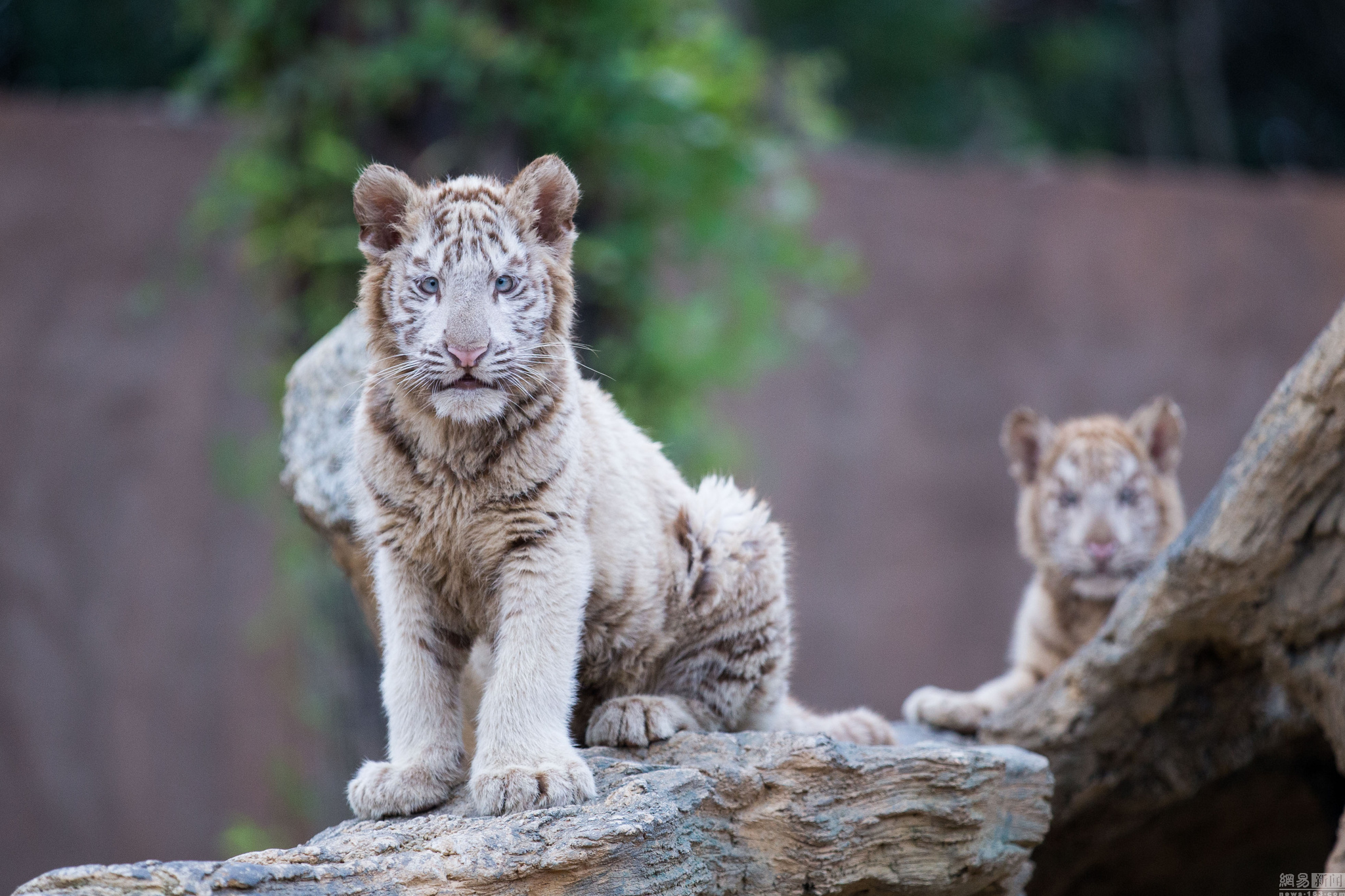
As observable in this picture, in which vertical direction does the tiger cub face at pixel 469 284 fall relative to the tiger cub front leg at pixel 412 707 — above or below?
above

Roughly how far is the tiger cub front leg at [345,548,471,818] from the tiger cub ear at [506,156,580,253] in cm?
111

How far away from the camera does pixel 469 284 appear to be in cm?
389

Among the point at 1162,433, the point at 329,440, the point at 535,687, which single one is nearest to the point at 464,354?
the point at 535,687

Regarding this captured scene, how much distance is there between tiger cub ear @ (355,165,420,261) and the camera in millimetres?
4031

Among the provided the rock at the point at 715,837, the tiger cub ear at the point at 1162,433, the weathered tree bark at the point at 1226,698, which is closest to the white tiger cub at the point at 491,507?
the rock at the point at 715,837

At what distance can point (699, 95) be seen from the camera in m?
7.24

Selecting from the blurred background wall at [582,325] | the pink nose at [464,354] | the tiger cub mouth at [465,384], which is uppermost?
the blurred background wall at [582,325]

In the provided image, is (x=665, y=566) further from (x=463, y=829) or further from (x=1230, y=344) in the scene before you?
(x=1230, y=344)

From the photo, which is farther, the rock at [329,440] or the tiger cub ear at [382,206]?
the rock at [329,440]

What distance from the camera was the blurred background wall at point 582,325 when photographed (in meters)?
7.08

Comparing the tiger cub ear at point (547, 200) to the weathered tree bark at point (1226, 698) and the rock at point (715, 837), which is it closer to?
the rock at point (715, 837)

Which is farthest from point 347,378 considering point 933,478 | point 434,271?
point 933,478

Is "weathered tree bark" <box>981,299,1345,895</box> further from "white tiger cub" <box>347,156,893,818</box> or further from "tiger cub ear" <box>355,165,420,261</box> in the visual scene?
"tiger cub ear" <box>355,165,420,261</box>

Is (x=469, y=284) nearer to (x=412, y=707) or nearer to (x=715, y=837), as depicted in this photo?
(x=412, y=707)
